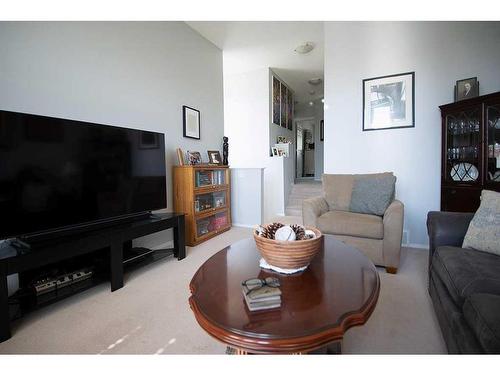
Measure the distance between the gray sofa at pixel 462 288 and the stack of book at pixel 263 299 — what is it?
664 millimetres

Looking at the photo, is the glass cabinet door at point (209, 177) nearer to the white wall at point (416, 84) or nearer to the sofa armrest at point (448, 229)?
the white wall at point (416, 84)

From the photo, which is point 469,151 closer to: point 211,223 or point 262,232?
point 262,232

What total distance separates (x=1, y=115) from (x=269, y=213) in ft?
12.9

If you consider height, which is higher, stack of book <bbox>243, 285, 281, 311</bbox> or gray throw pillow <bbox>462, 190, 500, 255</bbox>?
gray throw pillow <bbox>462, 190, 500, 255</bbox>

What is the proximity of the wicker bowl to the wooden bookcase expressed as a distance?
76.5 inches

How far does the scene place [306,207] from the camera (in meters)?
2.32

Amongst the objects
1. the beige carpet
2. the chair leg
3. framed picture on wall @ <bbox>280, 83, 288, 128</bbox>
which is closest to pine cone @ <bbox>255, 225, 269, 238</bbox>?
the beige carpet

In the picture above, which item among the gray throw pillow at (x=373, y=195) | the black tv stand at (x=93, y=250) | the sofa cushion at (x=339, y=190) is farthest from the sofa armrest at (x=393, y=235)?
the black tv stand at (x=93, y=250)

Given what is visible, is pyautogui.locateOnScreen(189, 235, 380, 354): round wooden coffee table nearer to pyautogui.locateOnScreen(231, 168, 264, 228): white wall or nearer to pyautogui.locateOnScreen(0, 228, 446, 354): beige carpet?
pyautogui.locateOnScreen(0, 228, 446, 354): beige carpet

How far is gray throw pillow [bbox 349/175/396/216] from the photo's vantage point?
7.62 ft

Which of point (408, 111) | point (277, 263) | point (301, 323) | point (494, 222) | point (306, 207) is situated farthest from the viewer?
point (408, 111)

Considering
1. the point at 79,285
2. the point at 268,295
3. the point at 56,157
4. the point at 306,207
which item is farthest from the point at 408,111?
the point at 79,285

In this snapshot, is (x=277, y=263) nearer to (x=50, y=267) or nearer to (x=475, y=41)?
(x=50, y=267)

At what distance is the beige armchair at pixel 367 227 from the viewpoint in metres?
1.98
